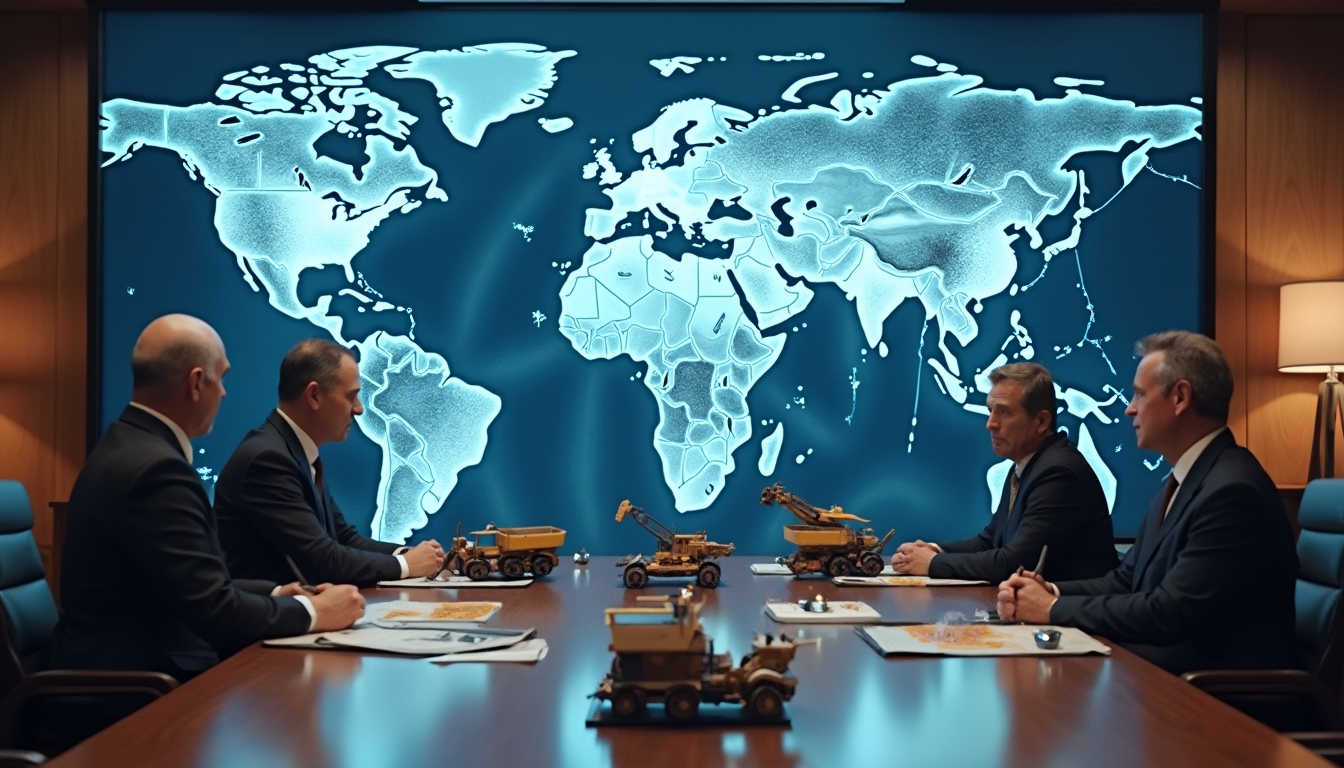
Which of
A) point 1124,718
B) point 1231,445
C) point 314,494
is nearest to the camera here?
point 1124,718

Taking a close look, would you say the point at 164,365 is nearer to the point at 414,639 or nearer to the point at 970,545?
the point at 414,639

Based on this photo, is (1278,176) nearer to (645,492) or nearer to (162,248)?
(645,492)

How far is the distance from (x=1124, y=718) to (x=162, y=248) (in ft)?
15.8

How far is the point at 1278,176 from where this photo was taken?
17.9 ft

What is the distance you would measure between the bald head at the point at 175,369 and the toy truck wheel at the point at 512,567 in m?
0.99

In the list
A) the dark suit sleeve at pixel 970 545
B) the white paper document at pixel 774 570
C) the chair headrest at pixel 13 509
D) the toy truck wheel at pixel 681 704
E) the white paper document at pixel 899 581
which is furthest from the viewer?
the dark suit sleeve at pixel 970 545

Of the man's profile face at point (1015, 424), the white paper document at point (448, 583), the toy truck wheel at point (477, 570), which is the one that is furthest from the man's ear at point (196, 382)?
the man's profile face at point (1015, 424)

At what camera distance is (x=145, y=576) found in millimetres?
2434

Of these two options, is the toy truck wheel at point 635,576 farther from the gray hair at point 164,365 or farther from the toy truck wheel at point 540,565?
the gray hair at point 164,365

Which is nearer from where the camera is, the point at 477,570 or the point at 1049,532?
the point at 477,570

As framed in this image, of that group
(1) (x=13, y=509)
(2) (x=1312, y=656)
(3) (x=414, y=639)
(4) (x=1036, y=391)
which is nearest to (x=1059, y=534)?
(4) (x=1036, y=391)

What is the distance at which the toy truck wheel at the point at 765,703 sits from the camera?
160 centimetres

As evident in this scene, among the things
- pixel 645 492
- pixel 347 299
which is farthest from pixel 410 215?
pixel 645 492

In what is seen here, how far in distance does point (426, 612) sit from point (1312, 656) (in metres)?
2.07
